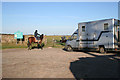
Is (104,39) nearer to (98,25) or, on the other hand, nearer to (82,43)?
(98,25)

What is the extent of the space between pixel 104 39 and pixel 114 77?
6.75m

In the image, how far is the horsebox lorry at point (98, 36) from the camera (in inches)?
418

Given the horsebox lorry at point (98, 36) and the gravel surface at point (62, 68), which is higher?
the horsebox lorry at point (98, 36)

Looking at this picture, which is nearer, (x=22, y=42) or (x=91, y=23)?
(x=91, y=23)

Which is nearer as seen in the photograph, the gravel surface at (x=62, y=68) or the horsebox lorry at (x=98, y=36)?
the gravel surface at (x=62, y=68)

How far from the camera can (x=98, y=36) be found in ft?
37.8

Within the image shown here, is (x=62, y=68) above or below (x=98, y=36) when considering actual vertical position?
below

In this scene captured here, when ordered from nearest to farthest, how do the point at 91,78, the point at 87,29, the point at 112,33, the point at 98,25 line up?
the point at 91,78
the point at 112,33
the point at 98,25
the point at 87,29

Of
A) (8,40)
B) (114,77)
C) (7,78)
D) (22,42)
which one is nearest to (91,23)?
(114,77)

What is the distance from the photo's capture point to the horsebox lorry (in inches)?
418

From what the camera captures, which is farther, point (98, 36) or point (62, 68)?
point (98, 36)

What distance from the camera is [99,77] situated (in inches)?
195

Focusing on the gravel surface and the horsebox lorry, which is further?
the horsebox lorry

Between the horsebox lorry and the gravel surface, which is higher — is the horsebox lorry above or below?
above
